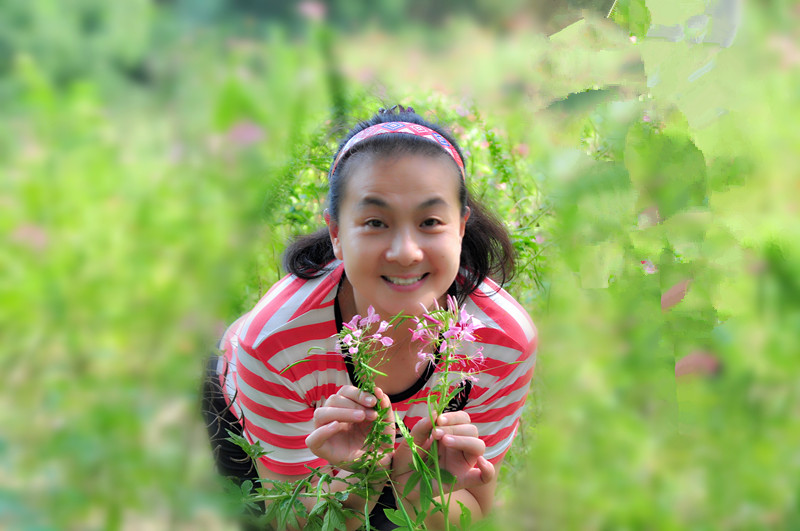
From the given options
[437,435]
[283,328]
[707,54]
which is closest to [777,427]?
[707,54]

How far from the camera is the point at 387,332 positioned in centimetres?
113

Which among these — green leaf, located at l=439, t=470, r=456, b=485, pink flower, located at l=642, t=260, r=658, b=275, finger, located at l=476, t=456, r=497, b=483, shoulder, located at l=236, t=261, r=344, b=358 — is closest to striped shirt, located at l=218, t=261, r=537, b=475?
shoulder, located at l=236, t=261, r=344, b=358

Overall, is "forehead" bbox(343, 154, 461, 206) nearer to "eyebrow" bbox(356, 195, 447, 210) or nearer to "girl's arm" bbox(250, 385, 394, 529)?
"eyebrow" bbox(356, 195, 447, 210)

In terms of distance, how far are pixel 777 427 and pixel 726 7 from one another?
0.63ft

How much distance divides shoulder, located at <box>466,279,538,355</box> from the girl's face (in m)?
0.23

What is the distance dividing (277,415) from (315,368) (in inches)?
5.4

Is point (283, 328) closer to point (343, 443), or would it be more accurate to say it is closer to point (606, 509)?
point (343, 443)

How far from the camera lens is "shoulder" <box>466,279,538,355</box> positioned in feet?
3.90

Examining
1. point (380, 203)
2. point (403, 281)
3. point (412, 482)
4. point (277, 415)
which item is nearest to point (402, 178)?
point (380, 203)

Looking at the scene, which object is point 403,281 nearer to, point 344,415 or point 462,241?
point 344,415

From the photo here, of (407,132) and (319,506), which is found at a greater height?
(407,132)

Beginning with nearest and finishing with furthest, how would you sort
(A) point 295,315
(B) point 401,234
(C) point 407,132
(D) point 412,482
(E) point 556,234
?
(E) point 556,234
(D) point 412,482
(B) point 401,234
(C) point 407,132
(A) point 295,315

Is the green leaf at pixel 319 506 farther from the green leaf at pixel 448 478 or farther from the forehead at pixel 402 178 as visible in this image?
the forehead at pixel 402 178

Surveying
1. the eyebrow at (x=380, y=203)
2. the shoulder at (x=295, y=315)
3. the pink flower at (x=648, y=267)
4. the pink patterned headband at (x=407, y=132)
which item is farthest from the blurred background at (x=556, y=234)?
the shoulder at (x=295, y=315)
